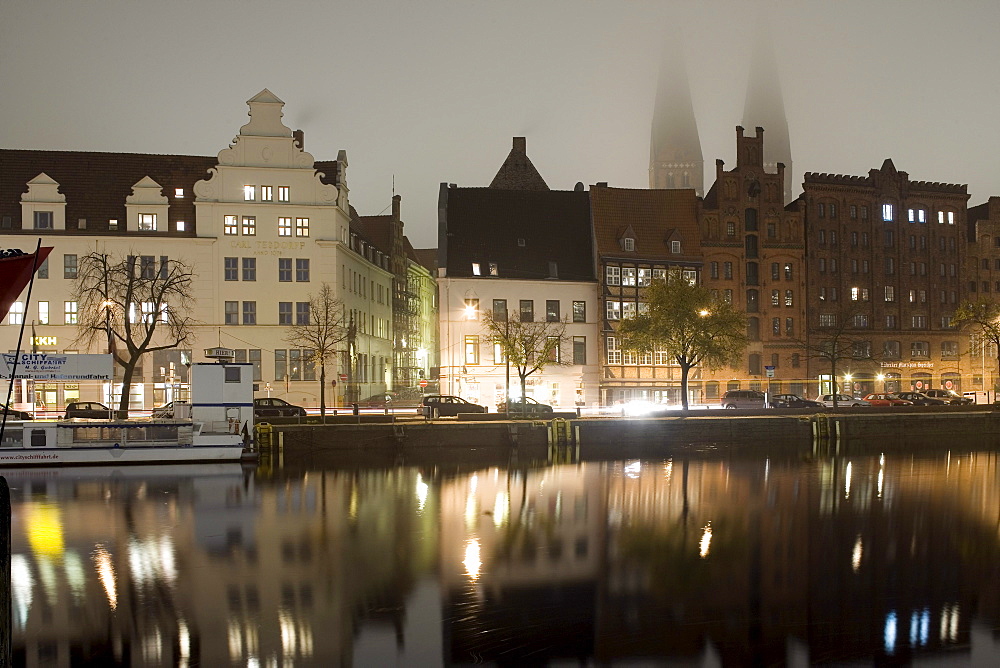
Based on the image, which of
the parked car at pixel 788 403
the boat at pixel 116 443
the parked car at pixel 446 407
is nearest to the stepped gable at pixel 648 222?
the parked car at pixel 788 403

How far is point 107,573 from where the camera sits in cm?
2075

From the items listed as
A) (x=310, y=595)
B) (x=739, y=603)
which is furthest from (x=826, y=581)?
(x=310, y=595)

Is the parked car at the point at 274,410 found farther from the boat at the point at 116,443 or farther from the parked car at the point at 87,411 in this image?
the boat at the point at 116,443

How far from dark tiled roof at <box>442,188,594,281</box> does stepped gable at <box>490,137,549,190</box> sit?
15.3 m

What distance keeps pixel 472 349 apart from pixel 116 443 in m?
33.4

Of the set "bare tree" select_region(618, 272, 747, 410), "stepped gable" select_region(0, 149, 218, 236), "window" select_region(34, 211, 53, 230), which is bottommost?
"bare tree" select_region(618, 272, 747, 410)

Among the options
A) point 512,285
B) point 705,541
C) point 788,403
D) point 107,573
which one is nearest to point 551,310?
point 512,285

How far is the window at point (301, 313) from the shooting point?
218ft

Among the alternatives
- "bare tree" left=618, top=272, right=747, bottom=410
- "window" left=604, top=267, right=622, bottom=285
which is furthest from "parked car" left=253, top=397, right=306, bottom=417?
"window" left=604, top=267, right=622, bottom=285

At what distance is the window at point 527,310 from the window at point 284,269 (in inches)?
724

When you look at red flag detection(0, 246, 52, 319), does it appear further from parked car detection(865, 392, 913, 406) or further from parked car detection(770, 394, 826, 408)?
parked car detection(865, 392, 913, 406)

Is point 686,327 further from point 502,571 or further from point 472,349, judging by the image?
point 502,571

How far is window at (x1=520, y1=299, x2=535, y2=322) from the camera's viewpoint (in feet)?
240

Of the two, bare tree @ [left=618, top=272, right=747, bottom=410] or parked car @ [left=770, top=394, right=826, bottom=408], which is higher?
bare tree @ [left=618, top=272, right=747, bottom=410]
